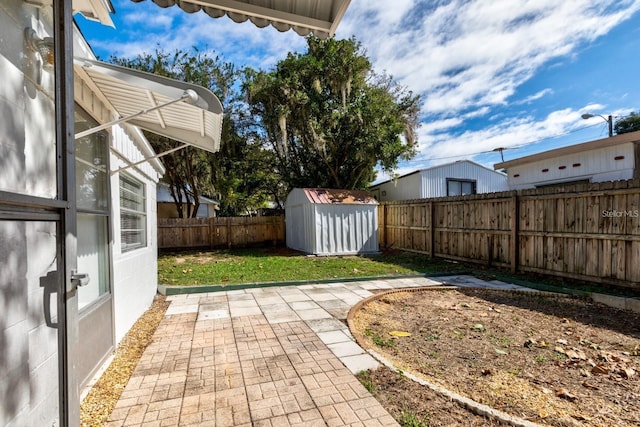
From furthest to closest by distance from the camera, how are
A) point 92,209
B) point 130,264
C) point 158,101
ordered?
point 130,264
point 92,209
point 158,101

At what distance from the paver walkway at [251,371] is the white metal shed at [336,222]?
532 centimetres

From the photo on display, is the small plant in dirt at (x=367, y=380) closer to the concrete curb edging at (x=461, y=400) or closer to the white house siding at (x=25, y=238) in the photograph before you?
the concrete curb edging at (x=461, y=400)

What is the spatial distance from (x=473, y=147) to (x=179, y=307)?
22944 mm

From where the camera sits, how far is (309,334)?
3391mm

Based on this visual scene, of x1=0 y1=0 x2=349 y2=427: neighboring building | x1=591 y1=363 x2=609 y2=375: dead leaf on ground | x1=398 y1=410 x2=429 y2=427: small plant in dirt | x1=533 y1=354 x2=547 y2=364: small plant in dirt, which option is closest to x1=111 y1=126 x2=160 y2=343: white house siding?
x1=0 y1=0 x2=349 y2=427: neighboring building

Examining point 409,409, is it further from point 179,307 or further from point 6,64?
point 179,307

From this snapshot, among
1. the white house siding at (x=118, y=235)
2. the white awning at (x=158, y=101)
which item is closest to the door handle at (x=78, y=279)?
the white awning at (x=158, y=101)

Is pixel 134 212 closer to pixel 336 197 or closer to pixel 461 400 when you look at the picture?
pixel 461 400

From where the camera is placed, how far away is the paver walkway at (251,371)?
6.55 feet

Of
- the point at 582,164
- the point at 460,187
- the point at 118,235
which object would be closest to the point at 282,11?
the point at 118,235

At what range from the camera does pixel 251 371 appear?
8.50 feet

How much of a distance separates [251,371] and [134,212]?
2.87 metres

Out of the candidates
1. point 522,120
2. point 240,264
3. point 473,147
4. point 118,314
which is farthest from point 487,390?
point 473,147

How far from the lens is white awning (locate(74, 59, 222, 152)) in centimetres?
192
